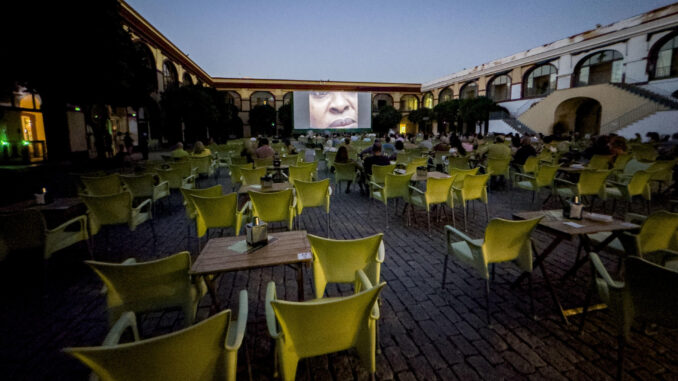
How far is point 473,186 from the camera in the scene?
4.83 metres

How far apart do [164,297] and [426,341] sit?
1.93 metres

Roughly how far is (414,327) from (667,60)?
→ 23.5m

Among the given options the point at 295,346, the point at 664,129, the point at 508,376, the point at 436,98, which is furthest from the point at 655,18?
the point at 295,346

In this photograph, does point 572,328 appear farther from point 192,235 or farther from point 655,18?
point 655,18

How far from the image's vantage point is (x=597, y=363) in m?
2.10

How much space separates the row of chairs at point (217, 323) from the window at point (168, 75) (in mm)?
20175

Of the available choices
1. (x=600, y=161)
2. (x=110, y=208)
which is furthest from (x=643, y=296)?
(x=600, y=161)

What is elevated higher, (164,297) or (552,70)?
(552,70)

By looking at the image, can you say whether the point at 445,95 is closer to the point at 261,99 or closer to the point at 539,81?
the point at 539,81

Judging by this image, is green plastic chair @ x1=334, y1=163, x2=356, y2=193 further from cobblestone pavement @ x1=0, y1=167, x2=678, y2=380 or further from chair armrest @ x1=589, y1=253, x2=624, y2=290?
chair armrest @ x1=589, y1=253, x2=624, y2=290

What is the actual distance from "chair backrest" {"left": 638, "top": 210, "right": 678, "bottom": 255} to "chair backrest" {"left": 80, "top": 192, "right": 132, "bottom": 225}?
5.38 metres

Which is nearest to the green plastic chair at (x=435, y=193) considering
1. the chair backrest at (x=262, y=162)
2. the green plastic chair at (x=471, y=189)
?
the green plastic chair at (x=471, y=189)

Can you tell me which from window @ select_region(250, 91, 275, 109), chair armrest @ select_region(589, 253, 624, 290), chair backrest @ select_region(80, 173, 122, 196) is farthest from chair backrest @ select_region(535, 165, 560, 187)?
Answer: window @ select_region(250, 91, 275, 109)

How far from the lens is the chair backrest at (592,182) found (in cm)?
492
